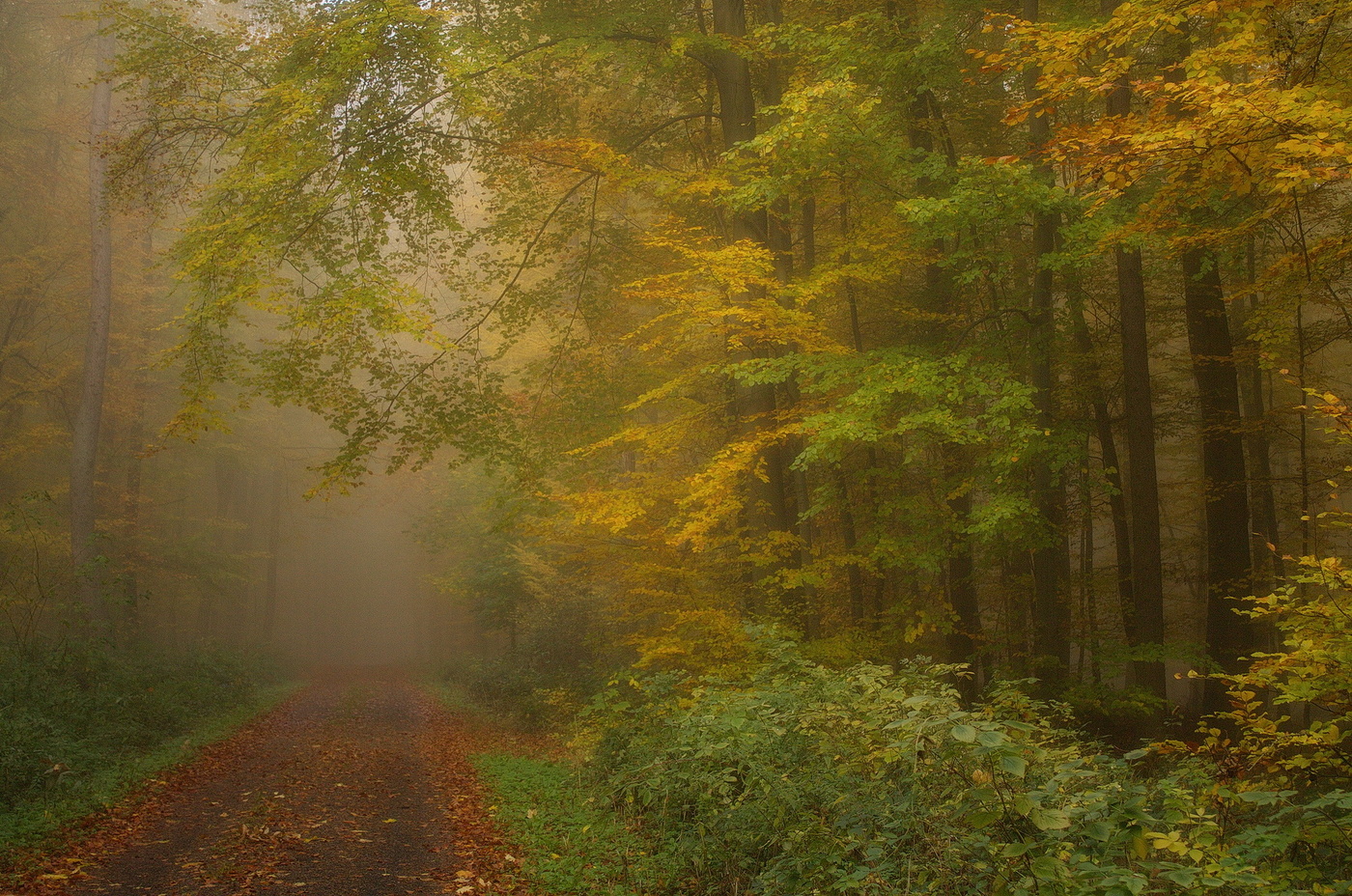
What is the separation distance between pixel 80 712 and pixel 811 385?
1034 centimetres

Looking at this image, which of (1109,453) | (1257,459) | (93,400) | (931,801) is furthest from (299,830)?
(1257,459)

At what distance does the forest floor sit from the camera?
5.88 m

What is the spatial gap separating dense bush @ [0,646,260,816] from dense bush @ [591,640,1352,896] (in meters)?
5.70

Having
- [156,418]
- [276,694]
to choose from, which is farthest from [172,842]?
[156,418]

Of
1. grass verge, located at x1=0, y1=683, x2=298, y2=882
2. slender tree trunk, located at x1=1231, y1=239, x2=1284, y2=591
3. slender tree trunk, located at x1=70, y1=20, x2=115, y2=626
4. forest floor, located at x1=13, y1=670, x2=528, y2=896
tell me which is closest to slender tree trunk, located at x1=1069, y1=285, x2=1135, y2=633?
slender tree trunk, located at x1=1231, y1=239, x2=1284, y2=591

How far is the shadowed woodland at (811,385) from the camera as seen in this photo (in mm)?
5199

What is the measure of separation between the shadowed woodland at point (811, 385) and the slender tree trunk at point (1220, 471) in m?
0.06

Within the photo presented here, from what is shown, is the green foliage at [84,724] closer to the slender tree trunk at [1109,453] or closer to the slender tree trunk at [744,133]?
the slender tree trunk at [744,133]

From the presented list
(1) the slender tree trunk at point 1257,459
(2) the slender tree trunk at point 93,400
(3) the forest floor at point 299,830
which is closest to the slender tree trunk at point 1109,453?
(1) the slender tree trunk at point 1257,459

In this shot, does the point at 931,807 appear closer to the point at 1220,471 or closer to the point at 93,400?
the point at 1220,471

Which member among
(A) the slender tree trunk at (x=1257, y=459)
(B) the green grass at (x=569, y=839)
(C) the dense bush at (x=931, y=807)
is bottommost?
(B) the green grass at (x=569, y=839)

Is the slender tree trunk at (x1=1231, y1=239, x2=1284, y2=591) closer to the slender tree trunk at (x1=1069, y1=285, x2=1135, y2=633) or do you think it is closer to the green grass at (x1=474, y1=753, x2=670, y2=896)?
the slender tree trunk at (x1=1069, y1=285, x2=1135, y2=633)

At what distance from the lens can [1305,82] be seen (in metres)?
6.27

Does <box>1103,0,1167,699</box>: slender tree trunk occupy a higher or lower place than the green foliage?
higher
